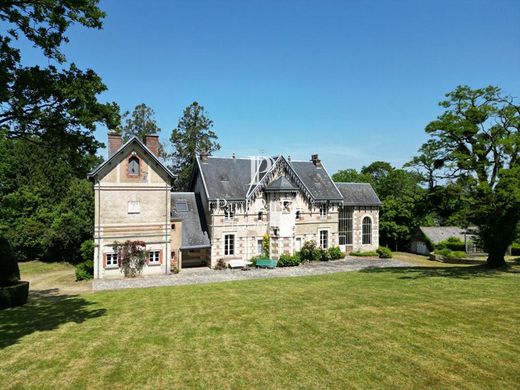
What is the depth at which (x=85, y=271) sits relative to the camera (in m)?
25.4

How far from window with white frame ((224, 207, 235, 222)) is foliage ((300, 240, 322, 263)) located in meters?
7.50

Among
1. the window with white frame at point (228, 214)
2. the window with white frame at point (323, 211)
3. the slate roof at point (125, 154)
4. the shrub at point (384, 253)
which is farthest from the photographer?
the shrub at point (384, 253)

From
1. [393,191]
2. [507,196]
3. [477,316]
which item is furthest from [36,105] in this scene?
[393,191]

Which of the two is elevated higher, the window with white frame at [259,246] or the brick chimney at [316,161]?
the brick chimney at [316,161]

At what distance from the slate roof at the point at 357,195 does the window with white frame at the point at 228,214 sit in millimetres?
13621

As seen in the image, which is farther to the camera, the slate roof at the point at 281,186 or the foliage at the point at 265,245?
the foliage at the point at 265,245

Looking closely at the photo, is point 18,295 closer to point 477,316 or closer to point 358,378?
point 358,378

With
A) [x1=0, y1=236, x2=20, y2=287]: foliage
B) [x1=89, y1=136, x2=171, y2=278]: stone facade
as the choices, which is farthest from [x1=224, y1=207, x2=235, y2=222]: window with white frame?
[x1=0, y1=236, x2=20, y2=287]: foliage

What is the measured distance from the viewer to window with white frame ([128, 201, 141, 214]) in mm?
25906

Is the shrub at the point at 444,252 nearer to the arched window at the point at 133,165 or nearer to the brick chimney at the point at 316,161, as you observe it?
the brick chimney at the point at 316,161

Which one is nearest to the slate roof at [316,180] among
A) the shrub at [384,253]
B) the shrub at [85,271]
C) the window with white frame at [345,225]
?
the window with white frame at [345,225]

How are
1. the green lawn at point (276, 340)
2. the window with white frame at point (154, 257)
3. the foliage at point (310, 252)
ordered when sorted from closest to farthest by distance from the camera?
the green lawn at point (276, 340)
the window with white frame at point (154, 257)
the foliage at point (310, 252)

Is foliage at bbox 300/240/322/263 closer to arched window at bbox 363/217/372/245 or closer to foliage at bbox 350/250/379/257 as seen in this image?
foliage at bbox 350/250/379/257

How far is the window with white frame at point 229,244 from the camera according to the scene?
30.6 m
